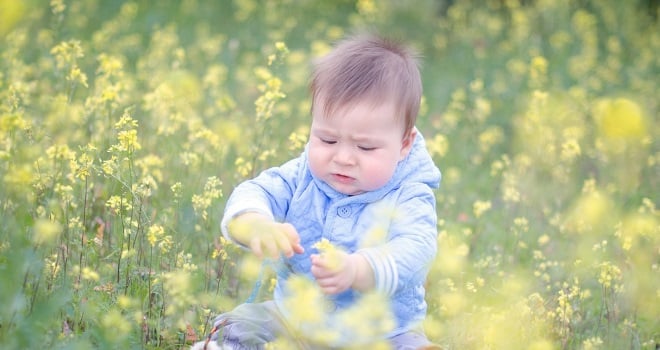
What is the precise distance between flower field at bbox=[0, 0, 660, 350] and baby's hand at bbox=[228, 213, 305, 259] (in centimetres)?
15

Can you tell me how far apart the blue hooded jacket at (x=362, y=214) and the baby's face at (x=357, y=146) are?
8 centimetres

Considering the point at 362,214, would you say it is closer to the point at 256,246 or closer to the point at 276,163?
the point at 256,246

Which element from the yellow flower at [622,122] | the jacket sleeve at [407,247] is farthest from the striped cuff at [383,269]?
the yellow flower at [622,122]

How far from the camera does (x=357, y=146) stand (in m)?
2.73

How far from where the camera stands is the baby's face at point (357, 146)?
269cm

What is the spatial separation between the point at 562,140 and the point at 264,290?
10.3 ft

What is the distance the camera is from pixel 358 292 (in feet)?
8.85

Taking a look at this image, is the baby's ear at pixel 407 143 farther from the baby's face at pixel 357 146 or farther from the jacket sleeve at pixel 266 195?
the jacket sleeve at pixel 266 195

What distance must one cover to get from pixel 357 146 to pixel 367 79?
0.20 meters

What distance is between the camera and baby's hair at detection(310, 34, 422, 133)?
2.70 metres

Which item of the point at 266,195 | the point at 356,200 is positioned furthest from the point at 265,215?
the point at 356,200

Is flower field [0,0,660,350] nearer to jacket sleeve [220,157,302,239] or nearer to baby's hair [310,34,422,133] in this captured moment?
jacket sleeve [220,157,302,239]

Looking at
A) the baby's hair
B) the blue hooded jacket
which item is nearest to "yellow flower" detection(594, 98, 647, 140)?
the blue hooded jacket

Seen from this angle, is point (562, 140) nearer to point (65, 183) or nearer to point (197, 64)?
point (197, 64)
